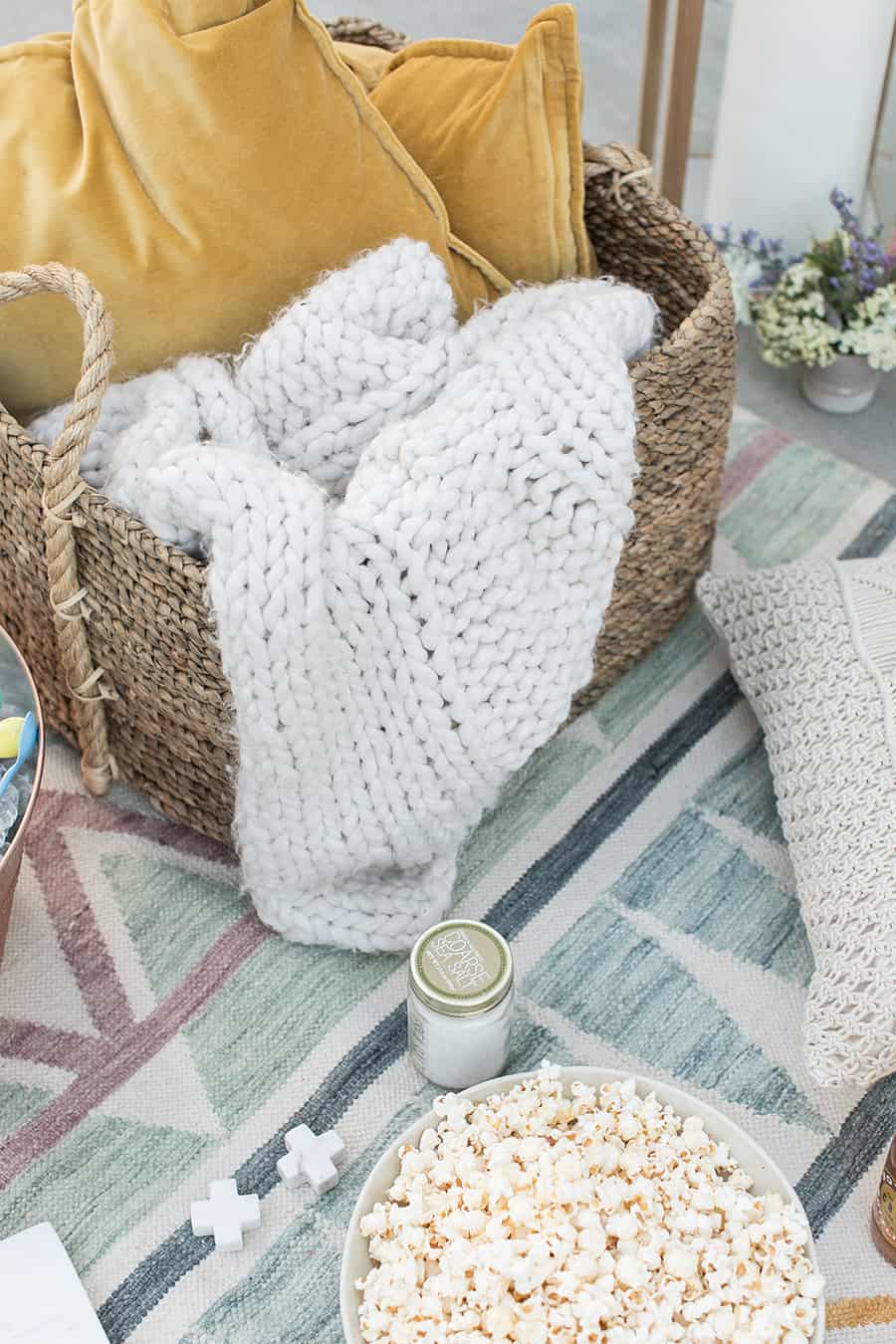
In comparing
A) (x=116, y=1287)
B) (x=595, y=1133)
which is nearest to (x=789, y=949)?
(x=595, y=1133)

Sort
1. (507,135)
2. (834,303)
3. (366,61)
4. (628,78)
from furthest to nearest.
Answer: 1. (628,78)
2. (834,303)
3. (366,61)
4. (507,135)

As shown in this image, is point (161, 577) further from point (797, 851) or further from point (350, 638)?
point (797, 851)

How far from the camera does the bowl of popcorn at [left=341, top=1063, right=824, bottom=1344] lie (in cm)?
85

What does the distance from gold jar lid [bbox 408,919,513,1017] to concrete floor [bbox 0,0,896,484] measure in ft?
3.01

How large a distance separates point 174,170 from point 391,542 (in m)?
0.38

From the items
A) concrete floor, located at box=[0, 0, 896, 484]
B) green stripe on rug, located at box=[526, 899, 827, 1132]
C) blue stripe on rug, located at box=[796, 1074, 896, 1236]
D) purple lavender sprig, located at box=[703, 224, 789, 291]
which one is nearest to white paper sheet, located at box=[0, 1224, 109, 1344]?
green stripe on rug, located at box=[526, 899, 827, 1132]

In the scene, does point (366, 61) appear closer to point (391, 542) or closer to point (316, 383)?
point (316, 383)

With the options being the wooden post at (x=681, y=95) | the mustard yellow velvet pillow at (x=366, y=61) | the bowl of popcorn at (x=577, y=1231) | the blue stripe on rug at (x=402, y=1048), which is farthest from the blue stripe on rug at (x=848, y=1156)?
the wooden post at (x=681, y=95)

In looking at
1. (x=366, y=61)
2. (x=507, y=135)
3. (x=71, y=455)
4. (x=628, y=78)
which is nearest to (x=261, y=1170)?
A: (x=71, y=455)

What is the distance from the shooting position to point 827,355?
1651mm

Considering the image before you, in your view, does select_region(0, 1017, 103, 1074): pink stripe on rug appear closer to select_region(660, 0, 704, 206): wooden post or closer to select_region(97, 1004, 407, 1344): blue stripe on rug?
select_region(97, 1004, 407, 1344): blue stripe on rug

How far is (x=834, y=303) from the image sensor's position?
5.46 ft

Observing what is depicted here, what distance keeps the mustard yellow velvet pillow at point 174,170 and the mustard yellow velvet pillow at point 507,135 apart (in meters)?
0.11

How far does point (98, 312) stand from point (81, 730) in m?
0.39
